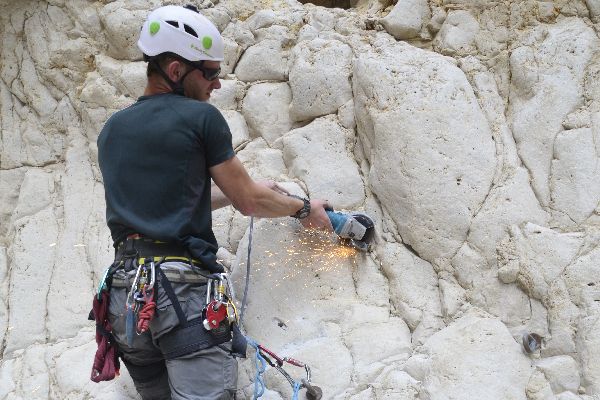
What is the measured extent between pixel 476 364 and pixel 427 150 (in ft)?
3.57

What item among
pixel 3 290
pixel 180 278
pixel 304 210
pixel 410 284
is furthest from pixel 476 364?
pixel 3 290

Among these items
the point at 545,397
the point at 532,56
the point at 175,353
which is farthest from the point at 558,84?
the point at 175,353

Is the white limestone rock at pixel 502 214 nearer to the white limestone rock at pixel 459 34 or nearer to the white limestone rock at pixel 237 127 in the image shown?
the white limestone rock at pixel 459 34

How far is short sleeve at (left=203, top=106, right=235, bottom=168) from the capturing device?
2580mm

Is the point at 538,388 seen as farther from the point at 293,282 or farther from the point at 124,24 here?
the point at 124,24

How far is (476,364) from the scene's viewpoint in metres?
2.83

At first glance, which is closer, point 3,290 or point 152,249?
point 152,249

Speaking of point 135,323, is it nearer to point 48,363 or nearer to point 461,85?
point 48,363

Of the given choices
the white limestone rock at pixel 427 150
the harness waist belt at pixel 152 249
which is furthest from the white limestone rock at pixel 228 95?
the harness waist belt at pixel 152 249

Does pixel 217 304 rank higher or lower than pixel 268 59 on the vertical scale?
lower

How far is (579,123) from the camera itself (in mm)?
3244

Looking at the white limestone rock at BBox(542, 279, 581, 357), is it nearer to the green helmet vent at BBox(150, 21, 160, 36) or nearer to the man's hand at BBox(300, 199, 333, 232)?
the man's hand at BBox(300, 199, 333, 232)

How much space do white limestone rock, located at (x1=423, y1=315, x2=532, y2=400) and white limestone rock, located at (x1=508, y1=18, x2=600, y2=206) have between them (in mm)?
744

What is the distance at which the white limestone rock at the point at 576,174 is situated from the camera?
3109 mm
